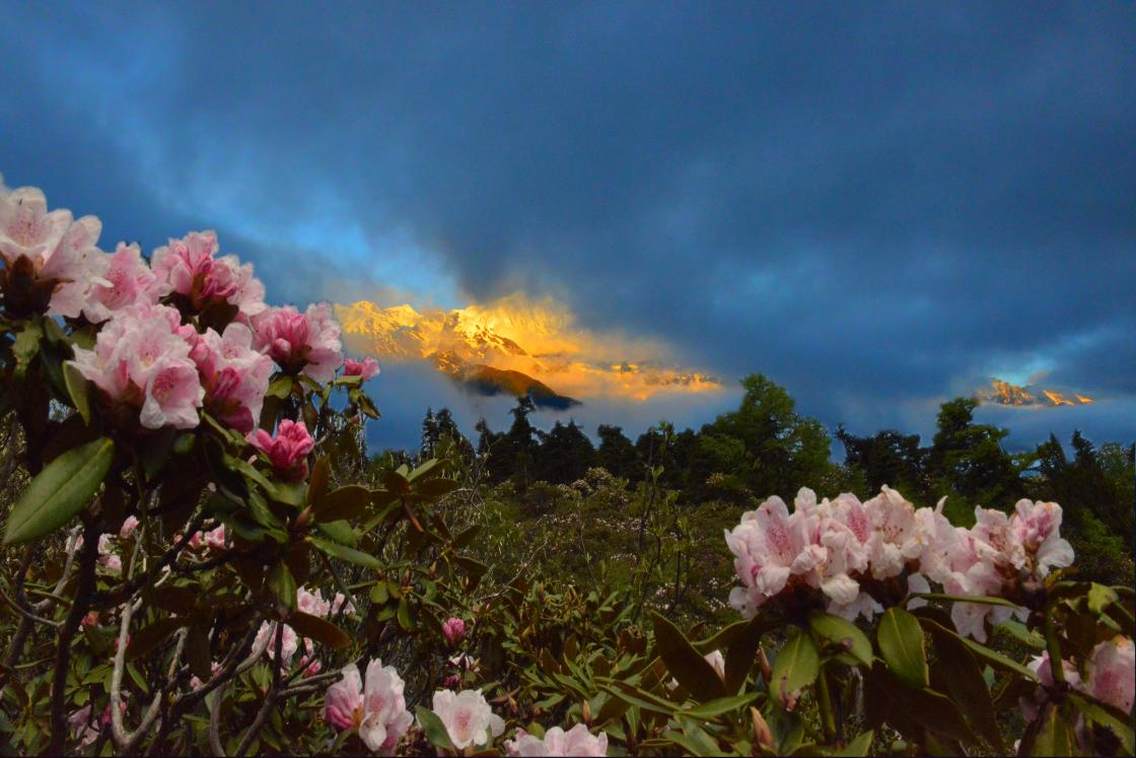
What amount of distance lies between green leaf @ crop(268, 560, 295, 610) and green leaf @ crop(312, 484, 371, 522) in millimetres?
113

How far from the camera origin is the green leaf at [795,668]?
106 centimetres

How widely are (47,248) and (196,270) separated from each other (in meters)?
0.45

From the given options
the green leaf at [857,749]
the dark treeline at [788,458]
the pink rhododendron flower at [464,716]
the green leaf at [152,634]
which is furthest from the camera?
the dark treeline at [788,458]

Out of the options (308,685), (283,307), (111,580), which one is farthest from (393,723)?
(111,580)

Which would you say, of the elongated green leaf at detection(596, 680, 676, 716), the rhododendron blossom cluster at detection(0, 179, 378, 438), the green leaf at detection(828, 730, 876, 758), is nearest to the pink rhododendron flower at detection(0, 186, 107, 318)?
the rhododendron blossom cluster at detection(0, 179, 378, 438)

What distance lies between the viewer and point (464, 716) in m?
1.40

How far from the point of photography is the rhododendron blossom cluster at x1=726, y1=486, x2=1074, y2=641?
1155 millimetres

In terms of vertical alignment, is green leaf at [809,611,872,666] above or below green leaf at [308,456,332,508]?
below

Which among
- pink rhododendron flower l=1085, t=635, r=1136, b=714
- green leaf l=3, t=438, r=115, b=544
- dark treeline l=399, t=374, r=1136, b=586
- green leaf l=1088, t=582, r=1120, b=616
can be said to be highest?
dark treeline l=399, t=374, r=1136, b=586

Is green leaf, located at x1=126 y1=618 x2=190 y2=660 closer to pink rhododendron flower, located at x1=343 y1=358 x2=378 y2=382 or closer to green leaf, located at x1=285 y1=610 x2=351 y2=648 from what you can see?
green leaf, located at x1=285 y1=610 x2=351 y2=648

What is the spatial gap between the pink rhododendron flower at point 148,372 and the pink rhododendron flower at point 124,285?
25 centimetres

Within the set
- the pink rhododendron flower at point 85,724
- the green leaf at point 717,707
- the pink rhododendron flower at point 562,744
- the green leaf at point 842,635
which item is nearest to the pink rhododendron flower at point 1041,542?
the green leaf at point 842,635

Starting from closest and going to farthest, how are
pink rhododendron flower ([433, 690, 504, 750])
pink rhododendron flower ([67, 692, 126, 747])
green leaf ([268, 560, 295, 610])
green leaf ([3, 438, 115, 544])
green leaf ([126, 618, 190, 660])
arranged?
green leaf ([3, 438, 115, 544]), green leaf ([268, 560, 295, 610]), pink rhododendron flower ([433, 690, 504, 750]), green leaf ([126, 618, 190, 660]), pink rhododendron flower ([67, 692, 126, 747])

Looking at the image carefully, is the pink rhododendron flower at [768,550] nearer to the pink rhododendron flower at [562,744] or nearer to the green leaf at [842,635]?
the green leaf at [842,635]
